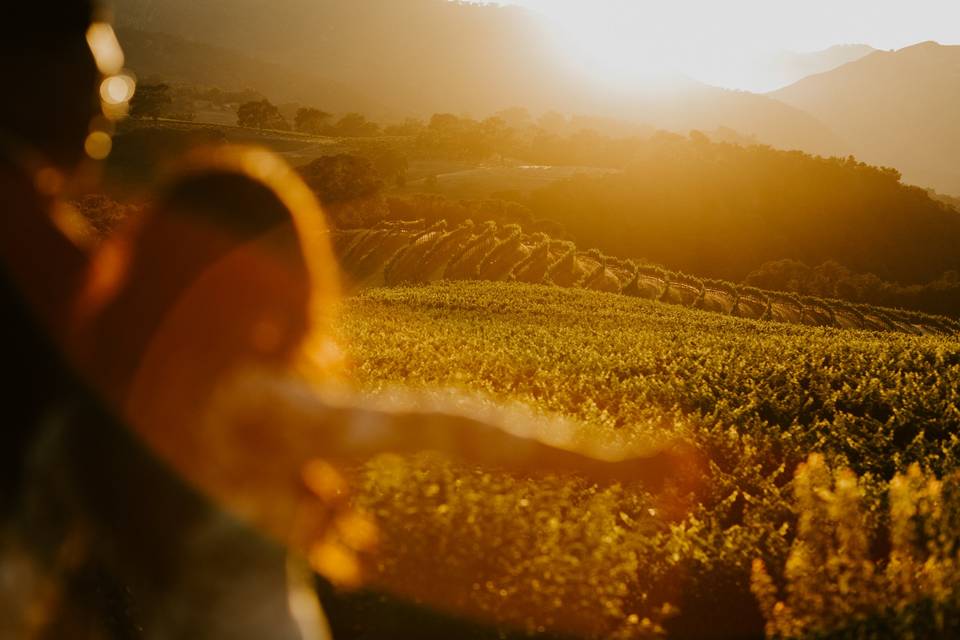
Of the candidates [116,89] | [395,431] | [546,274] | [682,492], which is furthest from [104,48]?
[546,274]

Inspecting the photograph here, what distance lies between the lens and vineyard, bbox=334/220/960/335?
64.9m

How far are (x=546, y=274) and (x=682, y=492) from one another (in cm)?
6146

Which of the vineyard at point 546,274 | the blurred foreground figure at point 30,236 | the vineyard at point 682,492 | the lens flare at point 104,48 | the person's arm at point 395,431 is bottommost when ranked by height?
the vineyard at point 546,274

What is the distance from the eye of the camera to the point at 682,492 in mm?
9023

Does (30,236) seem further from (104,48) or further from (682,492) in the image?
(682,492)

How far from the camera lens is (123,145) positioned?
9638 centimetres

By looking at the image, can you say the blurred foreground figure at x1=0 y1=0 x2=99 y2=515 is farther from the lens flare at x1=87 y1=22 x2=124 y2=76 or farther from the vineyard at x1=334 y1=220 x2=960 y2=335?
the vineyard at x1=334 y1=220 x2=960 y2=335

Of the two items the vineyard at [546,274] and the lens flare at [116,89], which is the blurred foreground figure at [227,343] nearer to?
the lens flare at [116,89]

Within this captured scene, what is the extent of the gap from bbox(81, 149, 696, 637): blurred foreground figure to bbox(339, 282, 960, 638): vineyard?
77 cm

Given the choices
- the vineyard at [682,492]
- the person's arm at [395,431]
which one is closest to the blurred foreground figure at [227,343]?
the person's arm at [395,431]

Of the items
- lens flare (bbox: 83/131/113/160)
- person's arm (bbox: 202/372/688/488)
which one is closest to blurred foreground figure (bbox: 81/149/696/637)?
person's arm (bbox: 202/372/688/488)

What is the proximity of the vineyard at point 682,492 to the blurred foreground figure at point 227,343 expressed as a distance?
0.77m

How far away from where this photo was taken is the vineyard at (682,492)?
4855 mm

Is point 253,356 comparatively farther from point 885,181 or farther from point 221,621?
point 885,181
